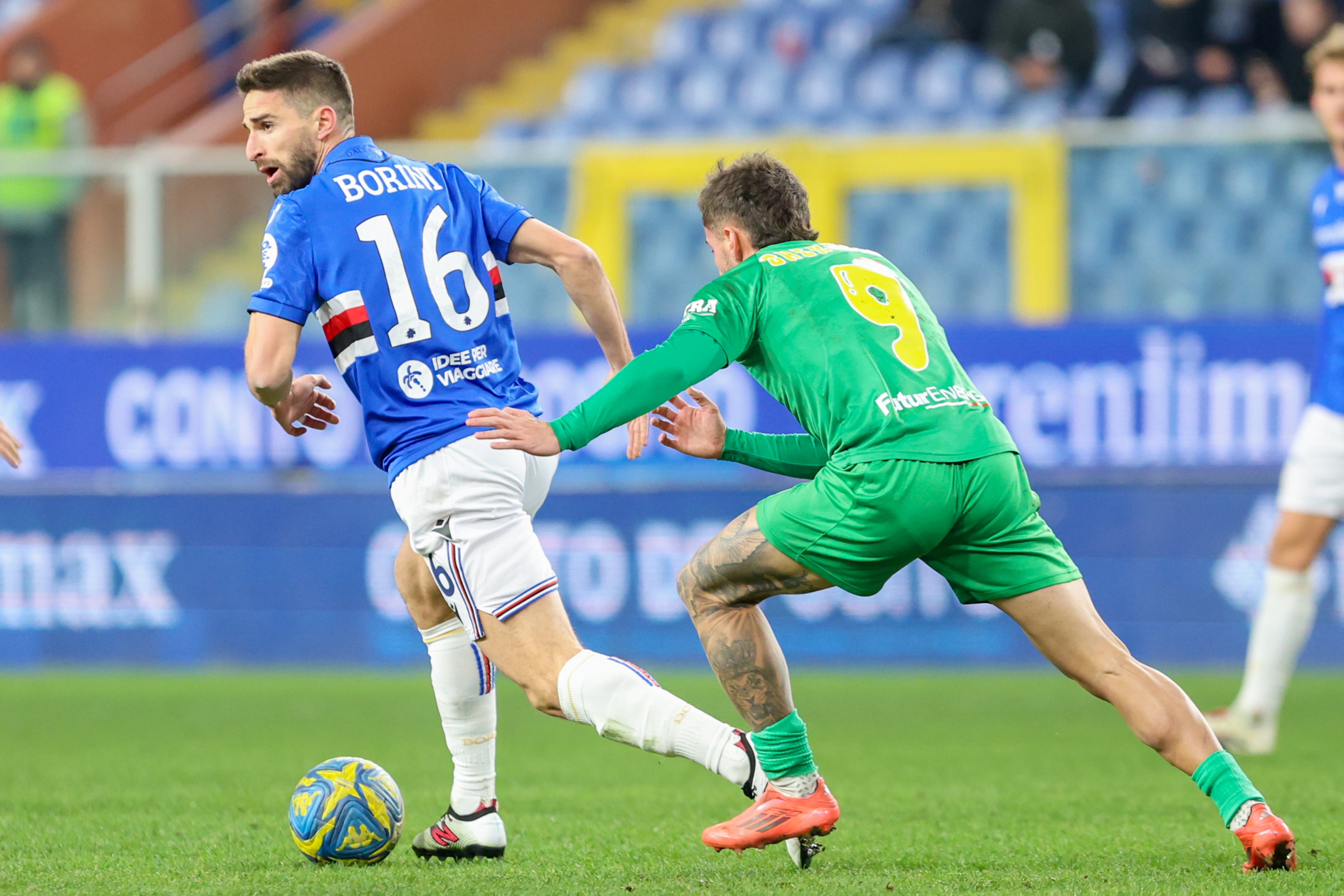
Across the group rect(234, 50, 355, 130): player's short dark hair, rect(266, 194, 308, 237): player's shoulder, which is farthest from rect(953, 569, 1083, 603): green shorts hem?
rect(234, 50, 355, 130): player's short dark hair

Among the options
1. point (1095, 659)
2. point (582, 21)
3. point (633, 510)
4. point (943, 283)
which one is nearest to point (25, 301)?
point (633, 510)

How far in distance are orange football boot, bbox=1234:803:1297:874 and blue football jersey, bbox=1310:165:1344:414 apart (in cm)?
305

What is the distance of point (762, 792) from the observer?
165 inches

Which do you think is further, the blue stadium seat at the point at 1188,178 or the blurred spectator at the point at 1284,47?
the blurred spectator at the point at 1284,47

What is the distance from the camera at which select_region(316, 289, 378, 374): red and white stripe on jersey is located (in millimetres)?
4348

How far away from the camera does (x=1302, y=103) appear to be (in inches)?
464

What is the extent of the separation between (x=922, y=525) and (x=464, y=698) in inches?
57.3

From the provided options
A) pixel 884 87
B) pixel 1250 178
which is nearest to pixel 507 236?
pixel 1250 178

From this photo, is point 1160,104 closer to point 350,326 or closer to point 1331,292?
point 1331,292

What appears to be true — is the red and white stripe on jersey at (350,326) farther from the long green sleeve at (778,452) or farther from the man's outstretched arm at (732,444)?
the long green sleeve at (778,452)

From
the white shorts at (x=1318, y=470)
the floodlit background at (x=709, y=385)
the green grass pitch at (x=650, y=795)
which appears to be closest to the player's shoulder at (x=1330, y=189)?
the white shorts at (x=1318, y=470)

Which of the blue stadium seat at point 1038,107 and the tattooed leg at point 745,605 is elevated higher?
the blue stadium seat at point 1038,107

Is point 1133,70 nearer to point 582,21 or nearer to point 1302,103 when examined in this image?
point 1302,103

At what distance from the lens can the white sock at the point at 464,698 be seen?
477 cm
